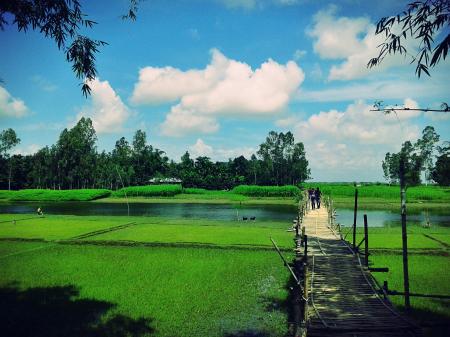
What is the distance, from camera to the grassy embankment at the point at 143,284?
1184 cm

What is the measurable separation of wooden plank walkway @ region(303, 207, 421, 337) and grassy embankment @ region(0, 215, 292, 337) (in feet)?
6.62

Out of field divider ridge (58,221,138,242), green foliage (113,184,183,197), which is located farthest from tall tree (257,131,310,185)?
field divider ridge (58,221,138,242)

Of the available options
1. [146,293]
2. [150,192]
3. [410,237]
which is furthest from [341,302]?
[150,192]

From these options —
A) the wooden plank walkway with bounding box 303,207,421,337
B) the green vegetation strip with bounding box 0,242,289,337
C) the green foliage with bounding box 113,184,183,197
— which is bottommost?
the green vegetation strip with bounding box 0,242,289,337

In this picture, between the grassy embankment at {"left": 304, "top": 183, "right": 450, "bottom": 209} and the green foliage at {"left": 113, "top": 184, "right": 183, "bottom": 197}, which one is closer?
the grassy embankment at {"left": 304, "top": 183, "right": 450, "bottom": 209}

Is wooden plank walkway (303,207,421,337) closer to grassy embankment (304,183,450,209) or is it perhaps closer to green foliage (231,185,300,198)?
grassy embankment (304,183,450,209)

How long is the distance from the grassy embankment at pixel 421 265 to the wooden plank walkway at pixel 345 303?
0.76m

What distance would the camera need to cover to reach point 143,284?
52.5 ft

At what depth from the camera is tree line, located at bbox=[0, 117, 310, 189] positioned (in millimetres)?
88219

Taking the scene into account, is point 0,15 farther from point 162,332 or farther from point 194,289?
point 194,289

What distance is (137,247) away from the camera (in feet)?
79.6

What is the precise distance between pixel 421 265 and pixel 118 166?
86175mm

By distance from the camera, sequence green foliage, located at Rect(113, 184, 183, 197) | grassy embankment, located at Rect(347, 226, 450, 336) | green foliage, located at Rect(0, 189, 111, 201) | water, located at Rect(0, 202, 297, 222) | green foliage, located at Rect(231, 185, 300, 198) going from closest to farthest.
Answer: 1. grassy embankment, located at Rect(347, 226, 450, 336)
2. water, located at Rect(0, 202, 297, 222)
3. green foliage, located at Rect(231, 185, 300, 198)
4. green foliage, located at Rect(0, 189, 111, 201)
5. green foliage, located at Rect(113, 184, 183, 197)

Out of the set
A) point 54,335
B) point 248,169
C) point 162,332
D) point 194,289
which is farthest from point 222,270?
point 248,169
